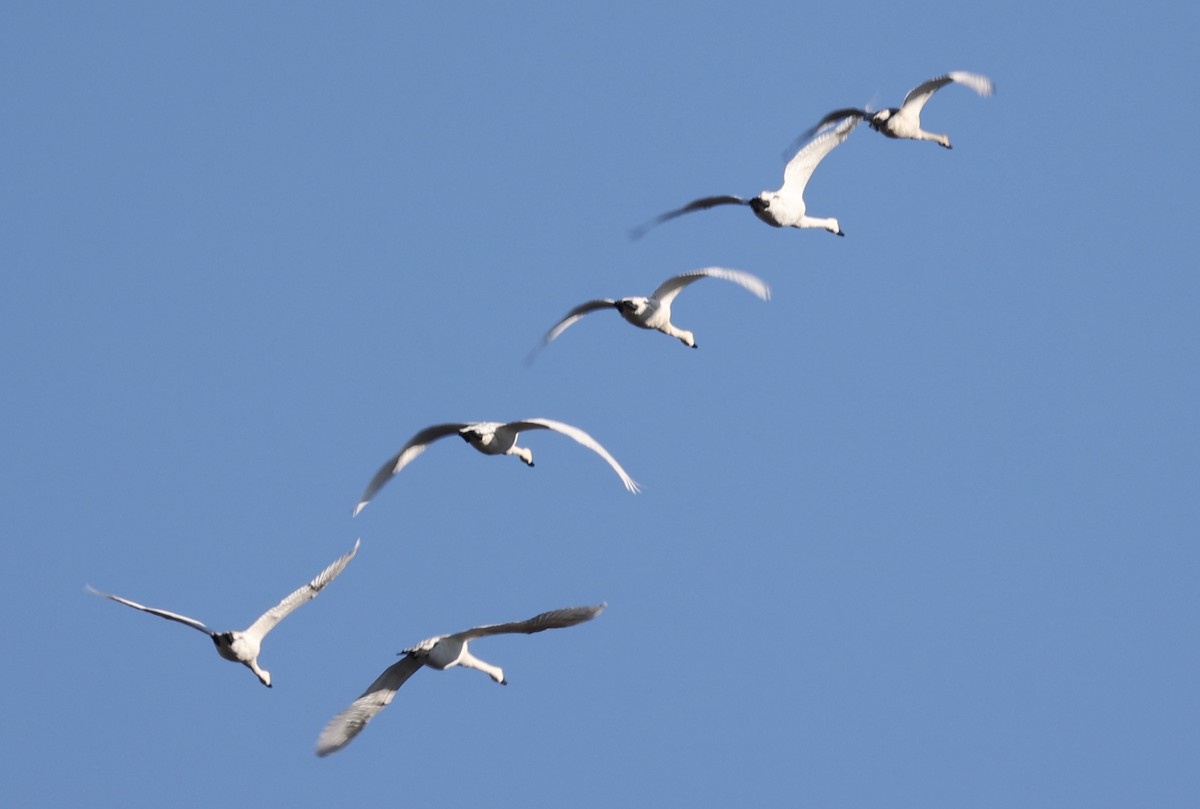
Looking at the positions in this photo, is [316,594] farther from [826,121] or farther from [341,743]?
[826,121]

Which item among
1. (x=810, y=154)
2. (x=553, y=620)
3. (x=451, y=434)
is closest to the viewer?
(x=553, y=620)

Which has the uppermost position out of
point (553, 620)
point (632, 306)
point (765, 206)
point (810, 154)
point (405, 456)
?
point (810, 154)

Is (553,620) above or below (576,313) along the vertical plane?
below

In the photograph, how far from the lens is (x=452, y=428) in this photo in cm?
4212

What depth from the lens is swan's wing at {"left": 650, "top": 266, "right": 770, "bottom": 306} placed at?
4094 cm

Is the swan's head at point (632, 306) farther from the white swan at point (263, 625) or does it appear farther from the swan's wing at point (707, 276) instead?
the white swan at point (263, 625)

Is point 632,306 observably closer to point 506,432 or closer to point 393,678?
point 506,432

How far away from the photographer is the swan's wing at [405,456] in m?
42.1

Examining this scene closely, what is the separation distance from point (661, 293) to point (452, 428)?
14.5ft

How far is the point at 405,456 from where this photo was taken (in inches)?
1676

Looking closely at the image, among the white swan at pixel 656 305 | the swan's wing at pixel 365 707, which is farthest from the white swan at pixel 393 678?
the white swan at pixel 656 305

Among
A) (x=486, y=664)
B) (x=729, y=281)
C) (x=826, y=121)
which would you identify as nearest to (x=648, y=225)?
(x=729, y=281)

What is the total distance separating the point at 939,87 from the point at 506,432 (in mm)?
10021

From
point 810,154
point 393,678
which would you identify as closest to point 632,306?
point 810,154
